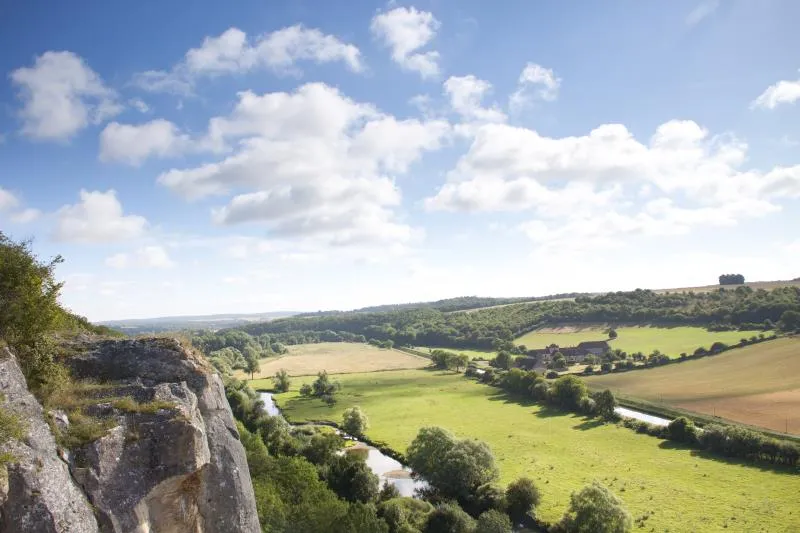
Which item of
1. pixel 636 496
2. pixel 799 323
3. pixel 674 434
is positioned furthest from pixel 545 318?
pixel 636 496

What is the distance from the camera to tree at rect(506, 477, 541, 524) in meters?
37.3

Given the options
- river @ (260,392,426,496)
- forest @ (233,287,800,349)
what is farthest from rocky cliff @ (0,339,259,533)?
forest @ (233,287,800,349)

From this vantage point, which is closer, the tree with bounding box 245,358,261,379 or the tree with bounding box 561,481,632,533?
the tree with bounding box 561,481,632,533

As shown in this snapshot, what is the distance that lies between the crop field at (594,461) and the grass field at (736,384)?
12.7 m

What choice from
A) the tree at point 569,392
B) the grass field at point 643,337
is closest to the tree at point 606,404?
the tree at point 569,392

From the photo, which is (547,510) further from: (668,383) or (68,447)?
(668,383)

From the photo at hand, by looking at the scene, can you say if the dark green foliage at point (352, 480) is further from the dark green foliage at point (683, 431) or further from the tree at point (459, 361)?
the tree at point (459, 361)

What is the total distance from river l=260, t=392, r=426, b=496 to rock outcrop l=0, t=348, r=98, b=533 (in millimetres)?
35885

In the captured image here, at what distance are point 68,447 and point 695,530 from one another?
38.2 metres

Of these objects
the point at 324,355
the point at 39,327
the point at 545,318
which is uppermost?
the point at 39,327

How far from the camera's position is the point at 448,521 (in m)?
33.7

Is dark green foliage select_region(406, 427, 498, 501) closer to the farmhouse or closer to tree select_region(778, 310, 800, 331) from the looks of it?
the farmhouse

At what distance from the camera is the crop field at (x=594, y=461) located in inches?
1398

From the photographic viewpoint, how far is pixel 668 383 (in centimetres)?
7694
